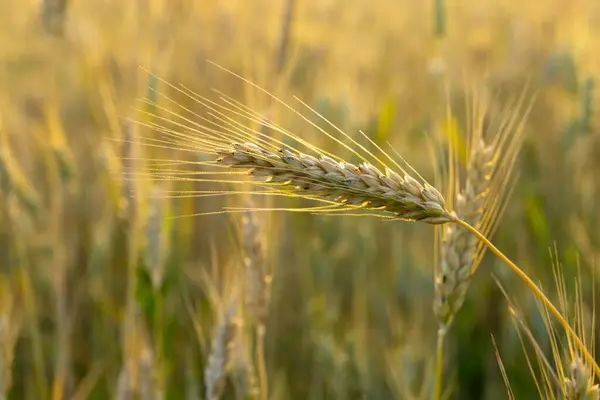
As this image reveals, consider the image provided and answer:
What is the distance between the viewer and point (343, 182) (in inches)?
25.6

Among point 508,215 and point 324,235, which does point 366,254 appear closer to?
point 324,235

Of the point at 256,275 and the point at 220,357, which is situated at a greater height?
the point at 256,275

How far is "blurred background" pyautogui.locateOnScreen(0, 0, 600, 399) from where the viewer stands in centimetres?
131

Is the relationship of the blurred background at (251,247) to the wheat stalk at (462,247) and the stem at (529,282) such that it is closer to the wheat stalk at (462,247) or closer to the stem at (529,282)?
the wheat stalk at (462,247)

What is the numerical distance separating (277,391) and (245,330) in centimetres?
19

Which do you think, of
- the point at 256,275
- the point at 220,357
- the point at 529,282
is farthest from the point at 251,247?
the point at 529,282

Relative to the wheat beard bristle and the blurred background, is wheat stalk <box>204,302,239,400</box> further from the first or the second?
the wheat beard bristle

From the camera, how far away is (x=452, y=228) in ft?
2.84

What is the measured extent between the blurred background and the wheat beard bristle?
370 mm

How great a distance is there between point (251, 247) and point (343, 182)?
433 millimetres

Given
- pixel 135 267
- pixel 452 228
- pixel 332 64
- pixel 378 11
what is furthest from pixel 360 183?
pixel 378 11

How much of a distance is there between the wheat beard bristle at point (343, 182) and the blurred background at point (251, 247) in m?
0.37

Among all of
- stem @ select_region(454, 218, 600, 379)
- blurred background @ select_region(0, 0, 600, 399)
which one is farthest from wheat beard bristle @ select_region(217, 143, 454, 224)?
blurred background @ select_region(0, 0, 600, 399)

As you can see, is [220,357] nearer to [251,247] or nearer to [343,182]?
[251,247]
